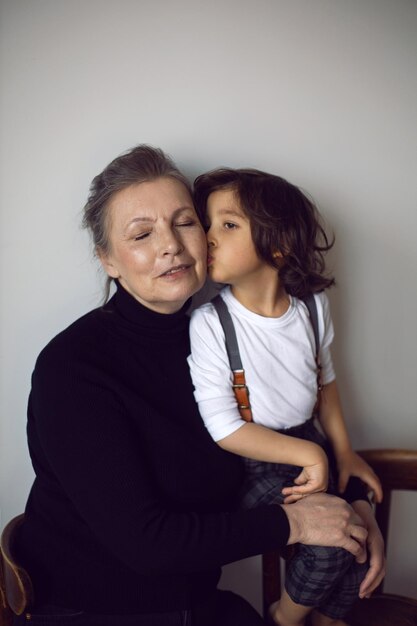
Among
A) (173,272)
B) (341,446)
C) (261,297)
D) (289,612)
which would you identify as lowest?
(289,612)

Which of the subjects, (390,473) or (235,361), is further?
(390,473)

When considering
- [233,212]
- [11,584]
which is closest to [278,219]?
[233,212]

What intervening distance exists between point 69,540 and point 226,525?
39 centimetres

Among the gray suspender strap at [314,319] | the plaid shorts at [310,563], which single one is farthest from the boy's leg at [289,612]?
the gray suspender strap at [314,319]

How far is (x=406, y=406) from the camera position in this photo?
1.88m

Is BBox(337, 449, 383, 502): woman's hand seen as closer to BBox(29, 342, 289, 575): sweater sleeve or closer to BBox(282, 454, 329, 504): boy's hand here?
BBox(282, 454, 329, 504): boy's hand

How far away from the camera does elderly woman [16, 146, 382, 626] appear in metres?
1.20

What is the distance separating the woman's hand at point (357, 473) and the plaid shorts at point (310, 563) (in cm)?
3

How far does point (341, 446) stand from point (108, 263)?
32.9 inches

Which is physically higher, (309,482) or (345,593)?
(309,482)

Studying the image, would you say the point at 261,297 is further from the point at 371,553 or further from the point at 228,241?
the point at 371,553

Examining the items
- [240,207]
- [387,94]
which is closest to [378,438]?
[240,207]

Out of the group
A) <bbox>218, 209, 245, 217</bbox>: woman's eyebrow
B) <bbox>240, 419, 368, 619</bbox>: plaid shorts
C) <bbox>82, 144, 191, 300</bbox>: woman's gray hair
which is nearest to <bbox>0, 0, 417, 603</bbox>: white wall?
<bbox>82, 144, 191, 300</bbox>: woman's gray hair

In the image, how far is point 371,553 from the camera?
1.38 m
